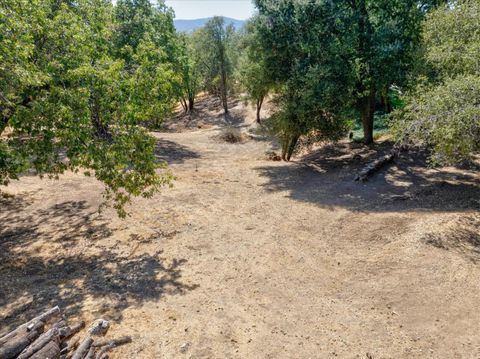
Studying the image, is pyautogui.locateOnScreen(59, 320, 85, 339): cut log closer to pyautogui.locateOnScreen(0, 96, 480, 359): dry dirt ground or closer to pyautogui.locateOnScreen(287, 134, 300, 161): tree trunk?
pyautogui.locateOnScreen(0, 96, 480, 359): dry dirt ground

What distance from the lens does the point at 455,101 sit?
10094 mm

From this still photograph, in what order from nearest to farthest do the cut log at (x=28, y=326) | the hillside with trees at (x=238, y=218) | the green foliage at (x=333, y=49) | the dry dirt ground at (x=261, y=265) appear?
the cut log at (x=28, y=326), the dry dirt ground at (x=261, y=265), the hillside with trees at (x=238, y=218), the green foliage at (x=333, y=49)

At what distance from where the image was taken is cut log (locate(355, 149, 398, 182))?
1642 cm

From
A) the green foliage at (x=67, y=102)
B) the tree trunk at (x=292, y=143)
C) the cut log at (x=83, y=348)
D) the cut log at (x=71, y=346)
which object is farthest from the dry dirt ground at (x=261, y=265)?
the tree trunk at (x=292, y=143)

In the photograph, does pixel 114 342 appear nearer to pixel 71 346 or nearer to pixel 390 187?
pixel 71 346

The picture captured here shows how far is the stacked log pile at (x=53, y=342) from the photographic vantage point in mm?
5754

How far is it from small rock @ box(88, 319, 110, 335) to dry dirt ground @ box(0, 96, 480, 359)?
315 mm

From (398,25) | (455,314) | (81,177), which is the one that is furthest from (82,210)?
(398,25)

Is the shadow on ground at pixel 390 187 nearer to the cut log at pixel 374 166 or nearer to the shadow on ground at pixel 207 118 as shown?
the cut log at pixel 374 166

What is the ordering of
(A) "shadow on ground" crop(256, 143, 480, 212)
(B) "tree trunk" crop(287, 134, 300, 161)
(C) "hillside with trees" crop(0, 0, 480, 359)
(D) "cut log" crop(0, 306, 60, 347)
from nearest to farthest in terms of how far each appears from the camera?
(D) "cut log" crop(0, 306, 60, 347) → (C) "hillside with trees" crop(0, 0, 480, 359) → (A) "shadow on ground" crop(256, 143, 480, 212) → (B) "tree trunk" crop(287, 134, 300, 161)

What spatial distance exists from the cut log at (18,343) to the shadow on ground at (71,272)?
124cm

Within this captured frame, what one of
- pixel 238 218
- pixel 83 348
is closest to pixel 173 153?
pixel 238 218

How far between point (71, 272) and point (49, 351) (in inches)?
148

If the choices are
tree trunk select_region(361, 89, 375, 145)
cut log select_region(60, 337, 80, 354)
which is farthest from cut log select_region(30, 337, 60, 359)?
tree trunk select_region(361, 89, 375, 145)
